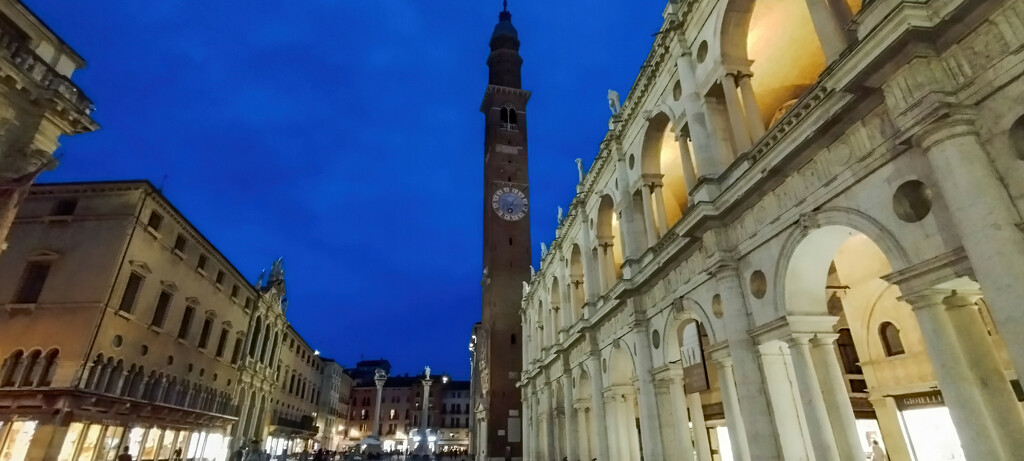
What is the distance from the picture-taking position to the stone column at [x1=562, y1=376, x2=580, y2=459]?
22.5 m

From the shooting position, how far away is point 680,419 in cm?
1387

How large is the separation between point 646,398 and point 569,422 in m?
8.94

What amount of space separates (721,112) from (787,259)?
4705 millimetres

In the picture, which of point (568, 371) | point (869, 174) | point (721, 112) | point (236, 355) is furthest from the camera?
point (236, 355)

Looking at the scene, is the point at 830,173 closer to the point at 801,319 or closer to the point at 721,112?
the point at 801,319

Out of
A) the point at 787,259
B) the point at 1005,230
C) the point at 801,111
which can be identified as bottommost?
the point at 1005,230

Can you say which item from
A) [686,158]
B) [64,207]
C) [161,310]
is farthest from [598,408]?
[64,207]

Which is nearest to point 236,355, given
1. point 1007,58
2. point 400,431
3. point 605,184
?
point 605,184

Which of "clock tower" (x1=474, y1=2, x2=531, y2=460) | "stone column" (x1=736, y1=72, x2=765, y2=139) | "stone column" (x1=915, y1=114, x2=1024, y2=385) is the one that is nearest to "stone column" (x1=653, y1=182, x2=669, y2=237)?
"stone column" (x1=736, y1=72, x2=765, y2=139)

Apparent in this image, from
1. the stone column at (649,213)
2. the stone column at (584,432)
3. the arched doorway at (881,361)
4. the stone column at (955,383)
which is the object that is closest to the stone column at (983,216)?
the stone column at (955,383)

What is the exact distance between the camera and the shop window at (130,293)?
71.8 ft

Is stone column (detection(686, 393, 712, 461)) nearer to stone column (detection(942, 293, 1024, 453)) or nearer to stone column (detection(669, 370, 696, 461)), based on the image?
stone column (detection(669, 370, 696, 461))

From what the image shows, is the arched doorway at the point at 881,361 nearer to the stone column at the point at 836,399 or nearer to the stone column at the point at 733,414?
the stone column at the point at 836,399

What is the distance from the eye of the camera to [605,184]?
20328 millimetres
